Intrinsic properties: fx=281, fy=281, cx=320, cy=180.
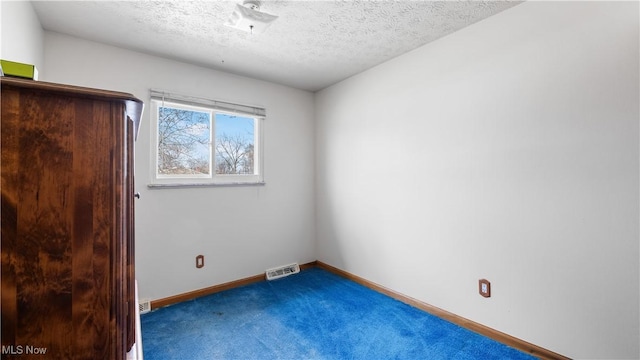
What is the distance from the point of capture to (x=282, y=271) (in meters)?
3.36

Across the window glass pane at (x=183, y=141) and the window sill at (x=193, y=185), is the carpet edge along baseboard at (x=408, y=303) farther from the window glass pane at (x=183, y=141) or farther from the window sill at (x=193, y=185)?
the window glass pane at (x=183, y=141)

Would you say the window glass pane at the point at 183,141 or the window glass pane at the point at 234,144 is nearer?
the window glass pane at the point at 183,141

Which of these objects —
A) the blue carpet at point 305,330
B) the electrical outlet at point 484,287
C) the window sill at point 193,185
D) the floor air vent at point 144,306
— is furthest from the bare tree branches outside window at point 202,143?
the electrical outlet at point 484,287

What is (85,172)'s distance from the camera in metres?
0.73

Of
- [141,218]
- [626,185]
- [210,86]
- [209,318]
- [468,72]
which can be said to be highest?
[210,86]

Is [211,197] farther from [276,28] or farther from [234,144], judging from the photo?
[276,28]

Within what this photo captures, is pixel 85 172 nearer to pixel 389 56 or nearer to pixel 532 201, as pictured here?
pixel 532 201

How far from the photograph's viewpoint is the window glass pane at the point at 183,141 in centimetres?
271

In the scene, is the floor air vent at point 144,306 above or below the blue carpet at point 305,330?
above

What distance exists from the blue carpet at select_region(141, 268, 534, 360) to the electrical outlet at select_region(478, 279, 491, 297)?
0.32 metres

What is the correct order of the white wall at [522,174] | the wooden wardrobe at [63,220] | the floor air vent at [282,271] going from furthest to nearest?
the floor air vent at [282,271], the white wall at [522,174], the wooden wardrobe at [63,220]

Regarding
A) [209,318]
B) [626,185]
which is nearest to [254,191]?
[209,318]

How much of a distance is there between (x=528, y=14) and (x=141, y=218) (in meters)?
3.39

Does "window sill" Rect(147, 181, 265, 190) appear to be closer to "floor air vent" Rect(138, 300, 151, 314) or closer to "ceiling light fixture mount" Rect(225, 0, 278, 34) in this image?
"floor air vent" Rect(138, 300, 151, 314)
